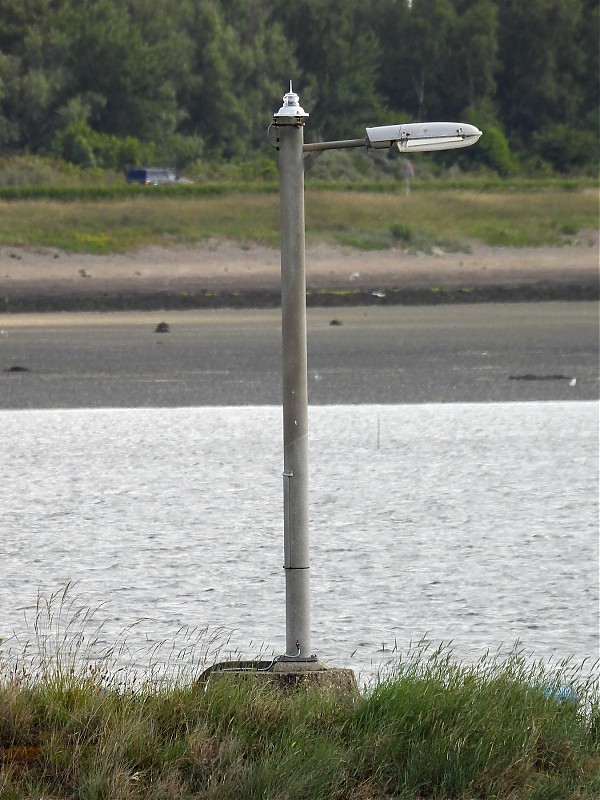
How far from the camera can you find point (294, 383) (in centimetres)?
384

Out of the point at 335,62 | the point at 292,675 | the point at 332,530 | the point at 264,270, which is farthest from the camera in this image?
the point at 335,62

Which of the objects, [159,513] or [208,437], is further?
[208,437]

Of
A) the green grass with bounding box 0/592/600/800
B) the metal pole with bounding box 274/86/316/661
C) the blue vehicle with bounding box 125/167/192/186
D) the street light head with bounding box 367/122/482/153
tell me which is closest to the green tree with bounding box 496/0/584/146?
the blue vehicle with bounding box 125/167/192/186

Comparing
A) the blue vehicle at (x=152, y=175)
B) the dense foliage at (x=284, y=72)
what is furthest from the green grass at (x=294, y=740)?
the dense foliage at (x=284, y=72)

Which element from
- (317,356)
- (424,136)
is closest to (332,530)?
(424,136)

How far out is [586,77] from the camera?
2025 inches

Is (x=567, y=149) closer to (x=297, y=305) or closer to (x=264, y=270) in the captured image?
(x=264, y=270)

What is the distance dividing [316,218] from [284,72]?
24.9 m

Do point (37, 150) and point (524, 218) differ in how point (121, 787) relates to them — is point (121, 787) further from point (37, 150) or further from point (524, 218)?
point (37, 150)

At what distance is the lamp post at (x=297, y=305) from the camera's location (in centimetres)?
380

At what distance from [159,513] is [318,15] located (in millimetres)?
46931

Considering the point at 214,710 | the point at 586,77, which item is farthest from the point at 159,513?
the point at 586,77

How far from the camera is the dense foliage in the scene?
45863 millimetres

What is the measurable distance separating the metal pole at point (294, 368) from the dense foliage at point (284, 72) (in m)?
40.0
